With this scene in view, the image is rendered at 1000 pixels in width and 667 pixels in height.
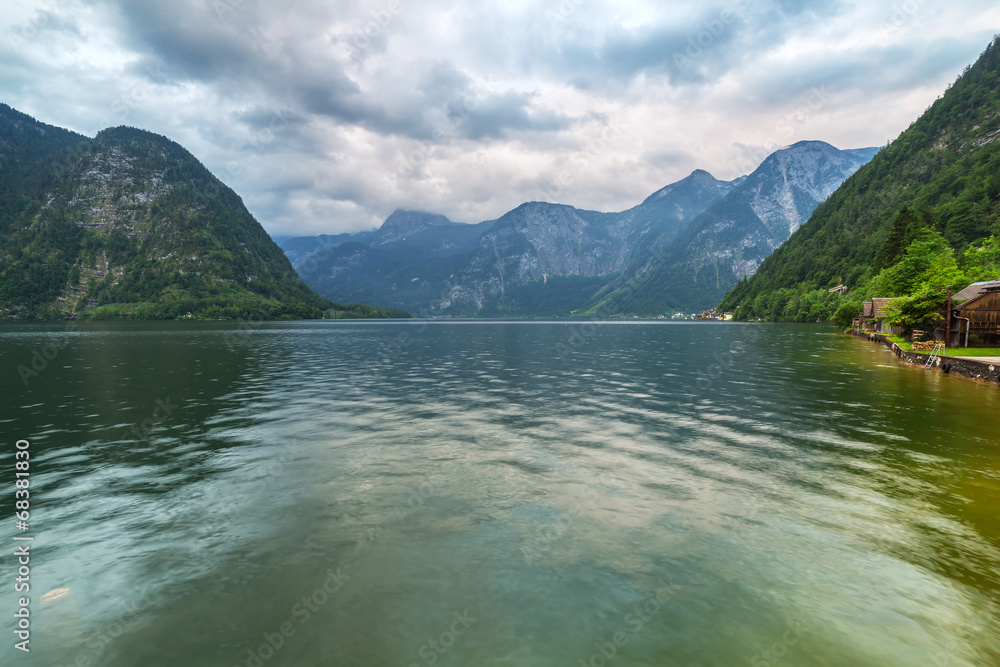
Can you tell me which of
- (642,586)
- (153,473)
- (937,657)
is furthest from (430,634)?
(153,473)

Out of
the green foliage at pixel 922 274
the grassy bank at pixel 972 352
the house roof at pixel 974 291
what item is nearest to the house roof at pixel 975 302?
the house roof at pixel 974 291

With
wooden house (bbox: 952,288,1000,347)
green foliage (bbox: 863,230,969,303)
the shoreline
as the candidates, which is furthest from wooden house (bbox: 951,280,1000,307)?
the shoreline

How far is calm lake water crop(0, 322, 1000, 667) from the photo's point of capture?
8.77 metres

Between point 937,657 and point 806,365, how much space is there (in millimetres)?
57713

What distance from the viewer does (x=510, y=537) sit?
43.0 feet

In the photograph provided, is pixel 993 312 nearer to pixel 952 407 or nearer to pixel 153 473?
pixel 952 407

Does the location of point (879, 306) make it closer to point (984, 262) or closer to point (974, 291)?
point (984, 262)

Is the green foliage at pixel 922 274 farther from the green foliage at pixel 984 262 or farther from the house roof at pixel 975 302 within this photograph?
the green foliage at pixel 984 262

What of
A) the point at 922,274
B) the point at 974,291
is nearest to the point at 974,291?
the point at 974,291

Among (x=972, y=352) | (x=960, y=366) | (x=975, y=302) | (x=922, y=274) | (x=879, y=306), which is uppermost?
(x=922, y=274)

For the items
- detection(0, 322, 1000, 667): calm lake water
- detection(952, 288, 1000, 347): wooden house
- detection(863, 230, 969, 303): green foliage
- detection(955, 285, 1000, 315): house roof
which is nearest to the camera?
detection(0, 322, 1000, 667): calm lake water

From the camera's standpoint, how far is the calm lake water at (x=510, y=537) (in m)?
8.77

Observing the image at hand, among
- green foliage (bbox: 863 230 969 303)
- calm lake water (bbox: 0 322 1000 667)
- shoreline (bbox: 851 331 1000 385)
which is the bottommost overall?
calm lake water (bbox: 0 322 1000 667)

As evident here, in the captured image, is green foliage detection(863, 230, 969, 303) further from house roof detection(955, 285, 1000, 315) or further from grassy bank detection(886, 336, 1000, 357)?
grassy bank detection(886, 336, 1000, 357)
